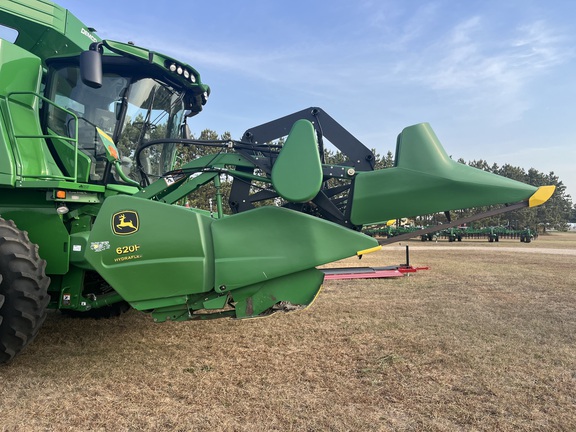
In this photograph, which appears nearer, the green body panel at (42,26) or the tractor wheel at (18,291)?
the tractor wheel at (18,291)

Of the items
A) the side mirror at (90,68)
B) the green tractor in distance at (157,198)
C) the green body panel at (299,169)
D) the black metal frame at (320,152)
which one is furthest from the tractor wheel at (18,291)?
the green body panel at (299,169)

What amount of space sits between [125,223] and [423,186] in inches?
91.1

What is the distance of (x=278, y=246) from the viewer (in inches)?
119

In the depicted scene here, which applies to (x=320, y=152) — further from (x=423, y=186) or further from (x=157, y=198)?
(x=157, y=198)

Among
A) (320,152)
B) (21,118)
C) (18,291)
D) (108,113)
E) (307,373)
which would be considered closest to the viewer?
(18,291)

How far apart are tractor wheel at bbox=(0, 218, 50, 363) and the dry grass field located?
319 mm

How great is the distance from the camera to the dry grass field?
2.49 meters

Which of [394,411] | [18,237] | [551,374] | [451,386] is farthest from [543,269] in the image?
[18,237]

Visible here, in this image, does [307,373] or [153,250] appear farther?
[307,373]

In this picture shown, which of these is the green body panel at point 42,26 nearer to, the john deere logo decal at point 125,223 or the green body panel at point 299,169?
the john deere logo decal at point 125,223

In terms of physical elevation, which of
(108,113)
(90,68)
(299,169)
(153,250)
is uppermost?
(90,68)

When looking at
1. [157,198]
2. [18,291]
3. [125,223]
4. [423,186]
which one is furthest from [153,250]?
[423,186]

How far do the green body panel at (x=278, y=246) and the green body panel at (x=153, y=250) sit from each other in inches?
5.4

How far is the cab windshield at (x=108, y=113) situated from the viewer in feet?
12.7
